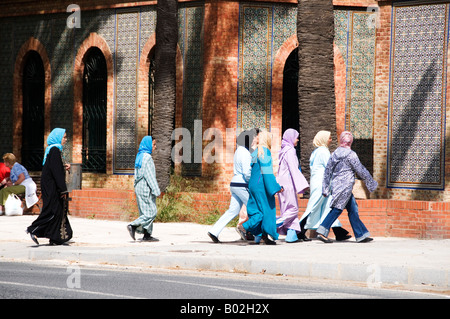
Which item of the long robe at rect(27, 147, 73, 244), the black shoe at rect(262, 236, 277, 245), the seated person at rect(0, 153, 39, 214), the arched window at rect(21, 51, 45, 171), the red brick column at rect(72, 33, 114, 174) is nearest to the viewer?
the long robe at rect(27, 147, 73, 244)

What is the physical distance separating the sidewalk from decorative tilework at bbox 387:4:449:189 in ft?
7.37

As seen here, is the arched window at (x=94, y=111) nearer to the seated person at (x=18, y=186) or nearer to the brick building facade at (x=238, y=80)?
the brick building facade at (x=238, y=80)

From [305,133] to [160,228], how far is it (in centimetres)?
325

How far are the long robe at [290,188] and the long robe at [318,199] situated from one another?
23 centimetres

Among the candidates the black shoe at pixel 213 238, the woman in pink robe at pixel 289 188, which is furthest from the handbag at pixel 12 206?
the woman in pink robe at pixel 289 188

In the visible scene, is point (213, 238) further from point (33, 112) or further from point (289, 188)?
point (33, 112)

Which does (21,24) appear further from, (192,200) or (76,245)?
(76,245)

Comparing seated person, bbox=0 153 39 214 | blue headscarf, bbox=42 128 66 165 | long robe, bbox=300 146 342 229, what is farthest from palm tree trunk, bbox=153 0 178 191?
blue headscarf, bbox=42 128 66 165

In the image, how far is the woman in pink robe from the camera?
1359 centimetres

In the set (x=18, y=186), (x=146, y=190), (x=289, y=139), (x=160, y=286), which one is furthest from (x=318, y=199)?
(x=18, y=186)

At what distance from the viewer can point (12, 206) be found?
19.9 meters

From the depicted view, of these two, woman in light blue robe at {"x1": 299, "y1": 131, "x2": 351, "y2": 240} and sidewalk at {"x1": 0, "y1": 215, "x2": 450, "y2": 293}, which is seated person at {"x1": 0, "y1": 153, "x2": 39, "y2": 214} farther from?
woman in light blue robe at {"x1": 299, "y1": 131, "x2": 351, "y2": 240}

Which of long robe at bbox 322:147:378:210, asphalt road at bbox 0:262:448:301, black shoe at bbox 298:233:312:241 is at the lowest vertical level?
asphalt road at bbox 0:262:448:301

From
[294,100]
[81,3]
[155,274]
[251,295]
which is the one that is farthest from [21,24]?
[251,295]
